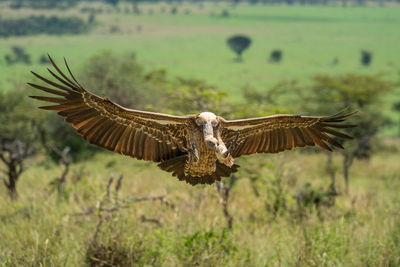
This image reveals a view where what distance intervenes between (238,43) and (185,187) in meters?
76.8

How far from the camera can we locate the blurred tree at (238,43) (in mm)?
84688

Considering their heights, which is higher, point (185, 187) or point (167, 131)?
point (167, 131)

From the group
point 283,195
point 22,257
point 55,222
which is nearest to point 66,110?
point 22,257

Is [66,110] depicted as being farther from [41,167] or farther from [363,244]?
[41,167]

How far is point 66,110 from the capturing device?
4.76 metres

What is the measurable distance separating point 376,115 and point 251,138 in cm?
2097

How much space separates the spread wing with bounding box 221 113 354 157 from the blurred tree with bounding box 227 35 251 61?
264ft

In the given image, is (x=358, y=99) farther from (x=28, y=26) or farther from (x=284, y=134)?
(x=284, y=134)

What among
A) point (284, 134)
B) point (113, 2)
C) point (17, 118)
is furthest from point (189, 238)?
point (113, 2)

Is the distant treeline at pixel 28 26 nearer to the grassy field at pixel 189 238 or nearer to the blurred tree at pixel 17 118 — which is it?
the blurred tree at pixel 17 118

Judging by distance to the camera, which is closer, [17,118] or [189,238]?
[189,238]

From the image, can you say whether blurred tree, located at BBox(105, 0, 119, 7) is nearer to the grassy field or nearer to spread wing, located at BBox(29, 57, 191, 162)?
the grassy field

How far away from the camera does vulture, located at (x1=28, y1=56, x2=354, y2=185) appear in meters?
4.61

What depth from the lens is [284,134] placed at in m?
5.52
